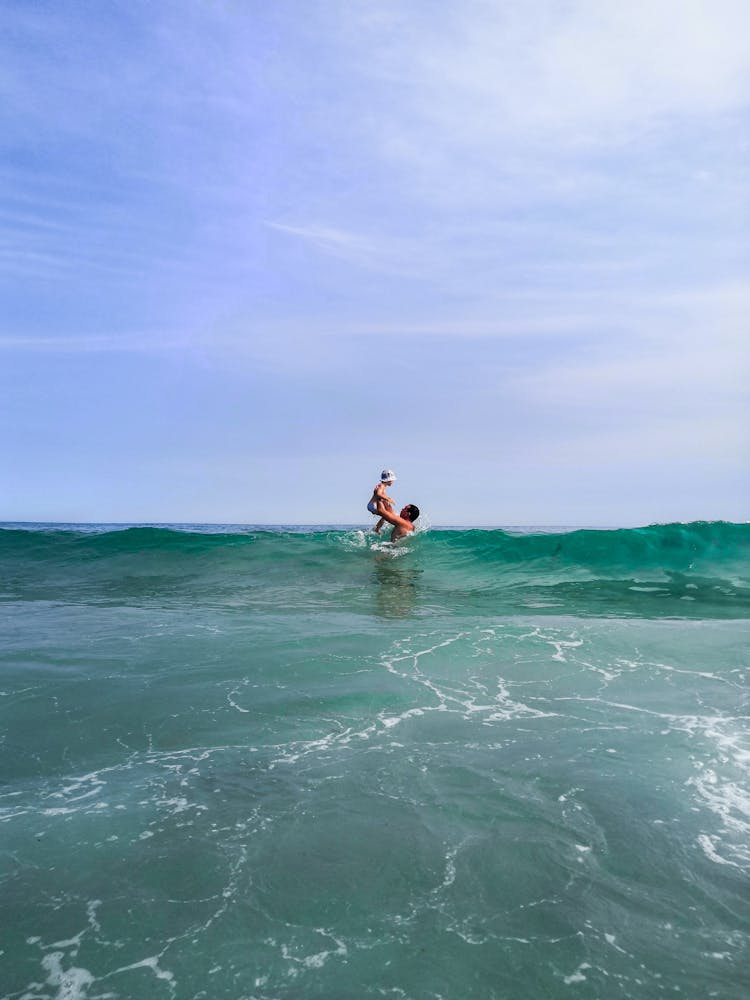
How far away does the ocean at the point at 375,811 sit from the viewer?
2348mm

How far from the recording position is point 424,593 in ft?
40.5

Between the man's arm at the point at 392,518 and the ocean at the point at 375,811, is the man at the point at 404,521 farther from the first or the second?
the ocean at the point at 375,811

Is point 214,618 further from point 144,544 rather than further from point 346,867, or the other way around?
point 144,544

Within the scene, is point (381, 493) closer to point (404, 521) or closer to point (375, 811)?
point (404, 521)

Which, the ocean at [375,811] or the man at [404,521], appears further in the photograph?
the man at [404,521]

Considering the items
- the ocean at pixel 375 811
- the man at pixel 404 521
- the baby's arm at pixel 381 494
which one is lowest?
the ocean at pixel 375 811

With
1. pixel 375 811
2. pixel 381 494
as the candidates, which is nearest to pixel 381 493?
pixel 381 494

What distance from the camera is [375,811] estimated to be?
11.3 ft

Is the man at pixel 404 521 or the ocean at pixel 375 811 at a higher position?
the man at pixel 404 521

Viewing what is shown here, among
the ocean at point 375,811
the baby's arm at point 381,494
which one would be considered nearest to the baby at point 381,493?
the baby's arm at point 381,494

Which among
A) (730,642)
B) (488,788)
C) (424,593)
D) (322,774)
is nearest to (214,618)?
(424,593)

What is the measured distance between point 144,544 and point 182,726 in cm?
1602

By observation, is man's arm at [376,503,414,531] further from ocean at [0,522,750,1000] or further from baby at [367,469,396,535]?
ocean at [0,522,750,1000]

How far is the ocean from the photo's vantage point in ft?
7.70
